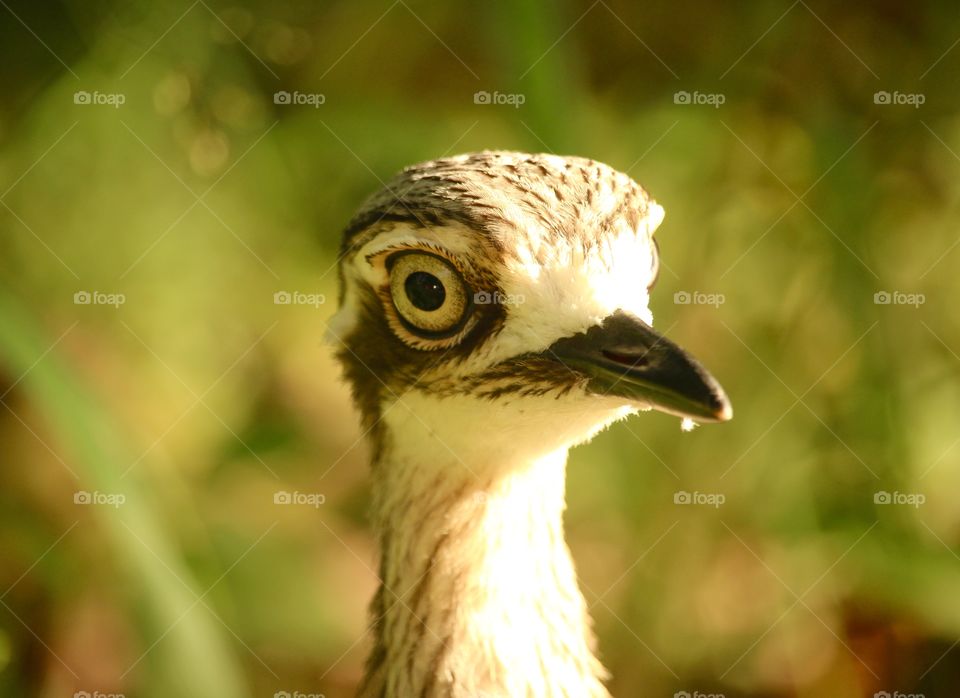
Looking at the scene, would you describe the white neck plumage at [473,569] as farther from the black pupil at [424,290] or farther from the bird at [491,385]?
the black pupil at [424,290]

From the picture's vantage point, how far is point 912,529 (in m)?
2.82

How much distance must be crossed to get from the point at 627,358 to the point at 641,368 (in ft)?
0.13

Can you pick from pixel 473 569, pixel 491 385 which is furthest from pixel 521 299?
pixel 473 569

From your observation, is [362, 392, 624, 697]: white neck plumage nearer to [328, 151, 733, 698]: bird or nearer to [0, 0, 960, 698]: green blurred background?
[328, 151, 733, 698]: bird

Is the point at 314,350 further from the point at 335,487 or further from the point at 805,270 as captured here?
the point at 805,270

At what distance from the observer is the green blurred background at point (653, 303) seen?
288 cm

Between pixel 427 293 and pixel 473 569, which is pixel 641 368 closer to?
pixel 427 293

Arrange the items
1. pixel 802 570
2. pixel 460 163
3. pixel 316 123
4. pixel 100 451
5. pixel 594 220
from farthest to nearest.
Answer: pixel 316 123
pixel 802 570
pixel 100 451
pixel 460 163
pixel 594 220

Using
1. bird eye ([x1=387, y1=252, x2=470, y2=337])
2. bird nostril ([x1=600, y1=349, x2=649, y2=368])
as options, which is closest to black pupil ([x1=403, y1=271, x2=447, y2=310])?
bird eye ([x1=387, y1=252, x2=470, y2=337])

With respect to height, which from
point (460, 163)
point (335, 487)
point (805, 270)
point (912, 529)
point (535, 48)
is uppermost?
point (535, 48)

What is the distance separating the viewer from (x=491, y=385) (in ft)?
5.54

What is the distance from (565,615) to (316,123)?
196 cm

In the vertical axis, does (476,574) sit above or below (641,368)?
below

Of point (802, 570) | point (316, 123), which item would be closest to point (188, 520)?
point (316, 123)
